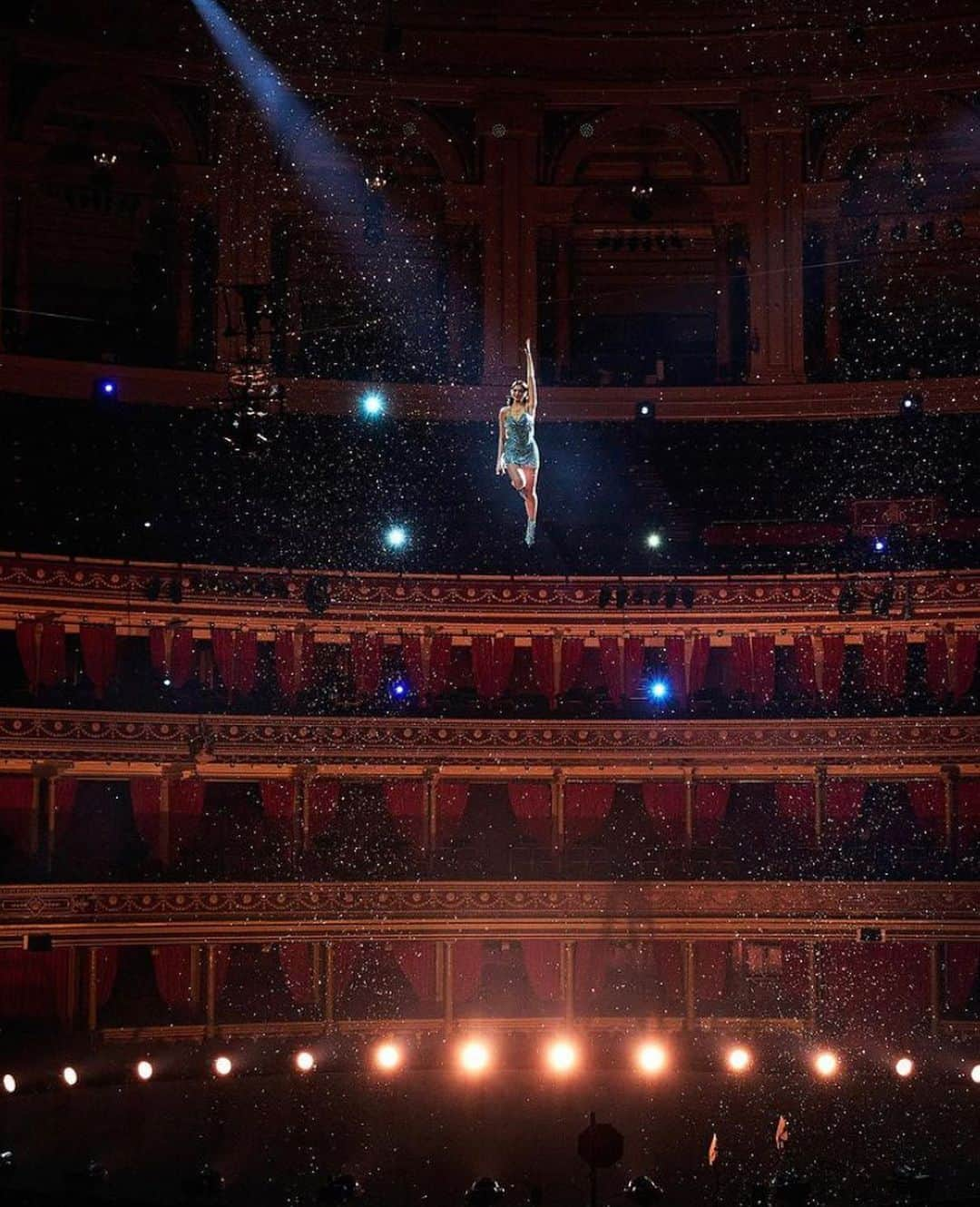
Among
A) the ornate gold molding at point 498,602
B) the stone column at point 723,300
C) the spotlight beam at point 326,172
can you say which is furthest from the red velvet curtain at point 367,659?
the stone column at point 723,300

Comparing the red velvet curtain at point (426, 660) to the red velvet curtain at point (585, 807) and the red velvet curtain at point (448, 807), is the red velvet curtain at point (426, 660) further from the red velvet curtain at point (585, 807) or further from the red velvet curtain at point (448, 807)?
the red velvet curtain at point (585, 807)

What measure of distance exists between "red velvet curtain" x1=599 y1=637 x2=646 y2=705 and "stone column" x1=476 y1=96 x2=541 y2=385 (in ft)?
24.4

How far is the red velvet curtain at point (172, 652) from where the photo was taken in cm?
3722

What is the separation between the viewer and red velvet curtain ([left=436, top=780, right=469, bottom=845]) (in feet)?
126

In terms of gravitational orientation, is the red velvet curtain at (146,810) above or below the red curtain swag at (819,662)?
below

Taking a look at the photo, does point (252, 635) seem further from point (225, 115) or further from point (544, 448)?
point (225, 115)

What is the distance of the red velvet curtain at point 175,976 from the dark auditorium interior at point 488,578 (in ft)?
0.36

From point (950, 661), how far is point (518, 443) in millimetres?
17446

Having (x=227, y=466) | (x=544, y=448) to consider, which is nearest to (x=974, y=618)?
(x=544, y=448)

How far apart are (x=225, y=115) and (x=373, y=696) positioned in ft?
45.8

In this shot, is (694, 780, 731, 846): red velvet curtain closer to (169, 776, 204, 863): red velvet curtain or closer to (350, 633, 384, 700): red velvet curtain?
(350, 633, 384, 700): red velvet curtain

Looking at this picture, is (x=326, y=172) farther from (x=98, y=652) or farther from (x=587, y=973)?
(x=587, y=973)

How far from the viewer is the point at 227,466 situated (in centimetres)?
3984

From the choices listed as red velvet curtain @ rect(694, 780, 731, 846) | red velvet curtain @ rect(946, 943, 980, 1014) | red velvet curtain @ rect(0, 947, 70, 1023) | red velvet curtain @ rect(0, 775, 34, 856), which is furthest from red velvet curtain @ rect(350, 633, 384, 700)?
red velvet curtain @ rect(946, 943, 980, 1014)
